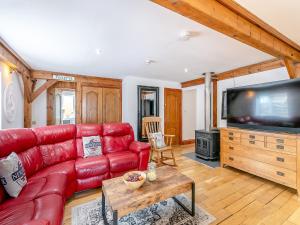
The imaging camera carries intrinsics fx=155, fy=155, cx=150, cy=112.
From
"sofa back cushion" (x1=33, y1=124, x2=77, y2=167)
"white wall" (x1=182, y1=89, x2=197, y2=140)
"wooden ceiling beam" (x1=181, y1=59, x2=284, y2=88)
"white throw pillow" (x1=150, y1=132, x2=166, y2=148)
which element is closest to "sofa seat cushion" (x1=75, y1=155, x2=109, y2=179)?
"sofa back cushion" (x1=33, y1=124, x2=77, y2=167)

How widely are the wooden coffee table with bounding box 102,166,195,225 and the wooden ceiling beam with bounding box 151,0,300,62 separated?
1.67 metres

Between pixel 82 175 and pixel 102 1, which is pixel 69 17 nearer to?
pixel 102 1

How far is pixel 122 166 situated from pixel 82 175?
1.96 ft

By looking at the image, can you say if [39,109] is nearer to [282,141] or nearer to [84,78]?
[84,78]

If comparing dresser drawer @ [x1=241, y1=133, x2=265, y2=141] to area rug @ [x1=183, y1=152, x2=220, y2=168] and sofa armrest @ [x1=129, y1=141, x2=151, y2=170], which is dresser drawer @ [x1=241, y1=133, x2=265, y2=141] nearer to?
area rug @ [x1=183, y1=152, x2=220, y2=168]

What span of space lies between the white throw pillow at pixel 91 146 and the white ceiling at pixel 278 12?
8.96 feet

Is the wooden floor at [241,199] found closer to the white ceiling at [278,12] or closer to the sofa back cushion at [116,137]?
the sofa back cushion at [116,137]

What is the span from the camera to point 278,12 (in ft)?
5.28

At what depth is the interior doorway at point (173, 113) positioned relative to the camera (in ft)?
17.0

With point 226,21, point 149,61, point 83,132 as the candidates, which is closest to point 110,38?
point 149,61

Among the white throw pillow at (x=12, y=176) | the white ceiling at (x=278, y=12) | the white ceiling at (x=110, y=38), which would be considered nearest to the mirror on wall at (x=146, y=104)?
the white ceiling at (x=110, y=38)

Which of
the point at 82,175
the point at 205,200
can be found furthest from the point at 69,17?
the point at 205,200

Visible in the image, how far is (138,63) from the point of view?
3357 millimetres

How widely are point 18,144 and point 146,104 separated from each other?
333 centimetres
